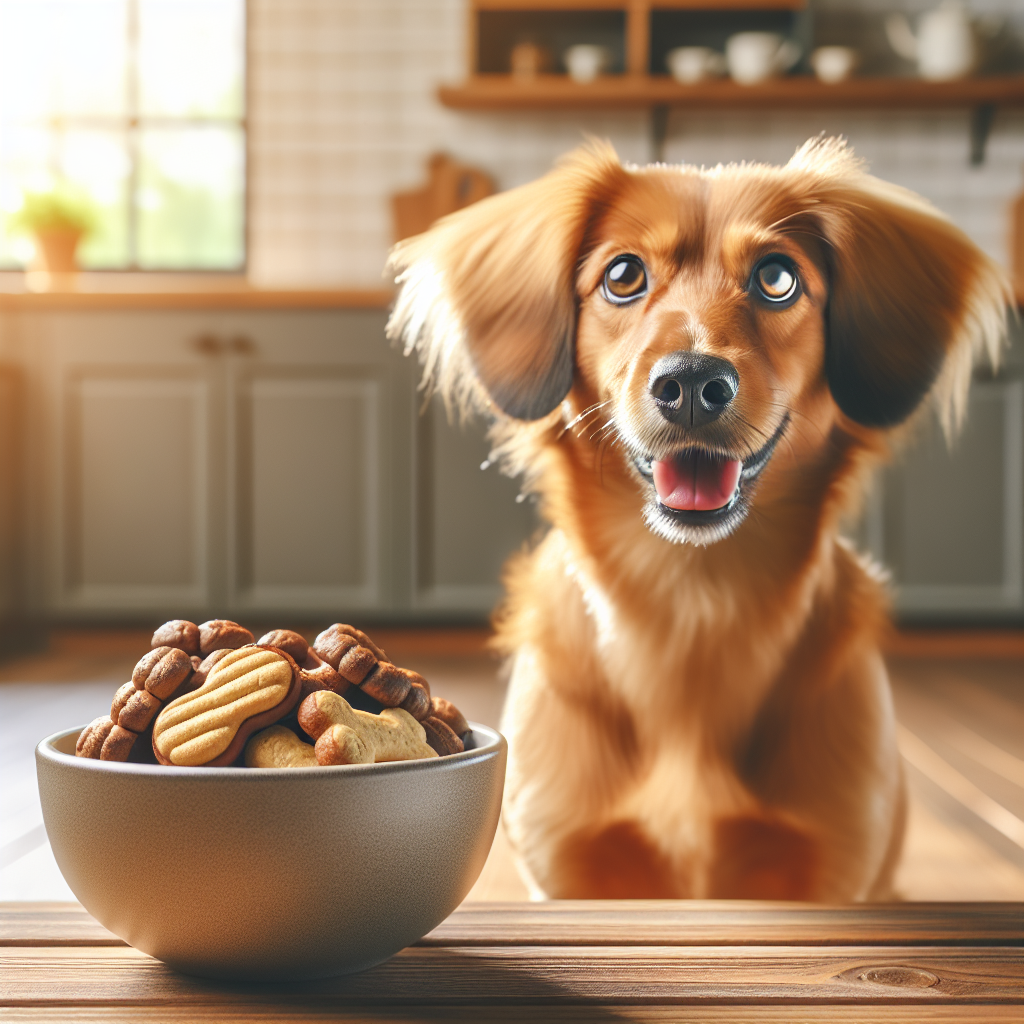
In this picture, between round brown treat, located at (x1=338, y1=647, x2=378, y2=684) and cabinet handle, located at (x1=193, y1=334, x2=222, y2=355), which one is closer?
round brown treat, located at (x1=338, y1=647, x2=378, y2=684)

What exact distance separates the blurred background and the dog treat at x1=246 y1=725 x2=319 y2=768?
1.50 meters

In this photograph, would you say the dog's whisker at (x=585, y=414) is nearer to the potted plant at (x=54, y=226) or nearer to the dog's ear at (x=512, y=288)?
the dog's ear at (x=512, y=288)

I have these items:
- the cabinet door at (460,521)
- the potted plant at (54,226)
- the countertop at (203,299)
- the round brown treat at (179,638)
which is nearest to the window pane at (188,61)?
the potted plant at (54,226)

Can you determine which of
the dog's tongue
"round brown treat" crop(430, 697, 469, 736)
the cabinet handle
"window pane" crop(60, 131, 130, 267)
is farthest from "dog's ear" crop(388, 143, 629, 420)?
"window pane" crop(60, 131, 130, 267)

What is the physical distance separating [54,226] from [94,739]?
3553 millimetres

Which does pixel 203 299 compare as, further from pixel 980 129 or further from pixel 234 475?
pixel 980 129

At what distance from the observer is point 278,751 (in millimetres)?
410

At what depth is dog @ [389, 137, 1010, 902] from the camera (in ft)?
2.68

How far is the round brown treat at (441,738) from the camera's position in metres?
0.46

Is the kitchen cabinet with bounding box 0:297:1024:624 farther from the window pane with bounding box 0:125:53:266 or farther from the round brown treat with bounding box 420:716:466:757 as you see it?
the round brown treat with bounding box 420:716:466:757

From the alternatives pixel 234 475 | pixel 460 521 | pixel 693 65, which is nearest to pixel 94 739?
pixel 460 521

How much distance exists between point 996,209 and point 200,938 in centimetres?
407

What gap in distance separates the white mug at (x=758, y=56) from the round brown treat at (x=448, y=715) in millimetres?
3567

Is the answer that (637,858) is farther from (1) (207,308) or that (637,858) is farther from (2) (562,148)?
(2) (562,148)
